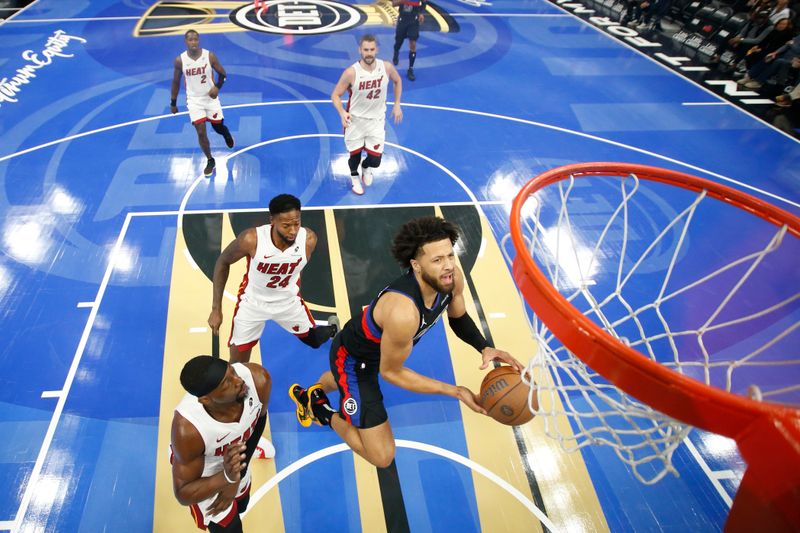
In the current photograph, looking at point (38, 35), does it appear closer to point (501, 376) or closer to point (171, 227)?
point (171, 227)

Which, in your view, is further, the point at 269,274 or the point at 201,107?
the point at 201,107

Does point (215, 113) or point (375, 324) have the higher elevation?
point (375, 324)

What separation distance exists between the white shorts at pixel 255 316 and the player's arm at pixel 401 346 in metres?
1.09

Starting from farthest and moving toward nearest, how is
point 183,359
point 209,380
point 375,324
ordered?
point 183,359
point 375,324
point 209,380

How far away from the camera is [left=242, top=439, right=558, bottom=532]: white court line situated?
135 inches

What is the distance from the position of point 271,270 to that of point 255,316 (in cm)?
42

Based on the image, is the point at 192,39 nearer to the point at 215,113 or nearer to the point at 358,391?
the point at 215,113

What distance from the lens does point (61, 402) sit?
3.95 meters

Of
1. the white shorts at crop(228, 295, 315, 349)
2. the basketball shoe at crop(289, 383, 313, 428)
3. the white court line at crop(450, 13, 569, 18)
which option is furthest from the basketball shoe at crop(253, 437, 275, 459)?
the white court line at crop(450, 13, 569, 18)

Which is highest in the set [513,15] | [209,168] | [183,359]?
[513,15]

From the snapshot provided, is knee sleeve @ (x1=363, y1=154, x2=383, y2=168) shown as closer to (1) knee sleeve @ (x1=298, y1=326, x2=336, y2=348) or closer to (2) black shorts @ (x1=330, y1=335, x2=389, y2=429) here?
(1) knee sleeve @ (x1=298, y1=326, x2=336, y2=348)

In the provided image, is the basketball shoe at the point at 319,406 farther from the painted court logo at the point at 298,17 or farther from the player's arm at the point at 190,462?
the painted court logo at the point at 298,17

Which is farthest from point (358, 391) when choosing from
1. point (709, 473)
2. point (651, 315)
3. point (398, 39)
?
point (398, 39)

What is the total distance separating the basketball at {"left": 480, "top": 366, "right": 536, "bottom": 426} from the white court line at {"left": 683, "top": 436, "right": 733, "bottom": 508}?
177 cm
